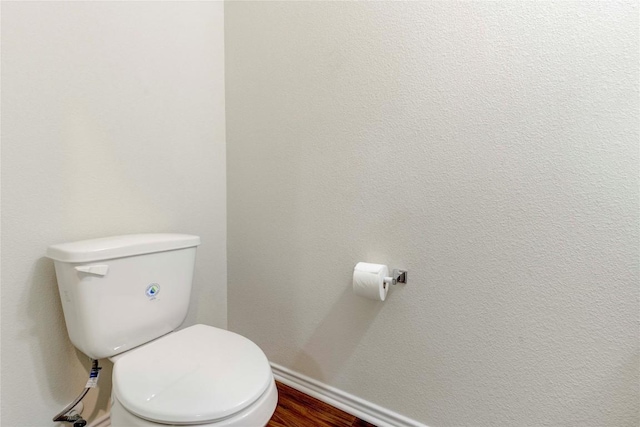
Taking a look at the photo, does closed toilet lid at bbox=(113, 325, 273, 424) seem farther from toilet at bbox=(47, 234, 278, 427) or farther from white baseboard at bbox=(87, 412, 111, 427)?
white baseboard at bbox=(87, 412, 111, 427)

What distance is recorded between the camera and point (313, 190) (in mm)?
1195

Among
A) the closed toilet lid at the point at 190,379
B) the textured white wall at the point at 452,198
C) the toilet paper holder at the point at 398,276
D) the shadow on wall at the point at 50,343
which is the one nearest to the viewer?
the closed toilet lid at the point at 190,379

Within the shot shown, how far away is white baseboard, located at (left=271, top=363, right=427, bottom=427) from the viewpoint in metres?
1.07

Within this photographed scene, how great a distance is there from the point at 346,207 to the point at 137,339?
2.66ft

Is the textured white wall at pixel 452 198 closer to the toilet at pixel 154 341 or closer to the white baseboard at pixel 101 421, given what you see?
the toilet at pixel 154 341

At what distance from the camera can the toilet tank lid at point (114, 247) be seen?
81 cm

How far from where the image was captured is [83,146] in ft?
3.15

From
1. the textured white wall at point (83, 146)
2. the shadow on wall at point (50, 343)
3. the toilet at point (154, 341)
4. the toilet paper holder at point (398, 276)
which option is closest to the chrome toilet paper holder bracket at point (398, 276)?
the toilet paper holder at point (398, 276)

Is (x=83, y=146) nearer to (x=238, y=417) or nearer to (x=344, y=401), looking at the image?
(x=238, y=417)

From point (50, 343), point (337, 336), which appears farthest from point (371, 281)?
point (50, 343)

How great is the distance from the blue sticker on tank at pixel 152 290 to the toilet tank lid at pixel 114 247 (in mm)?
112

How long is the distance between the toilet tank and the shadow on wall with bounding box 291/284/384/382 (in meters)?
0.53

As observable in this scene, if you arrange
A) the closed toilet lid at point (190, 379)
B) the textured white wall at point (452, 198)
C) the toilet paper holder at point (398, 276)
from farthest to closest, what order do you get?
the toilet paper holder at point (398, 276)
the textured white wall at point (452, 198)
the closed toilet lid at point (190, 379)

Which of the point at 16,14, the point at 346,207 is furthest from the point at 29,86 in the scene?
the point at 346,207
